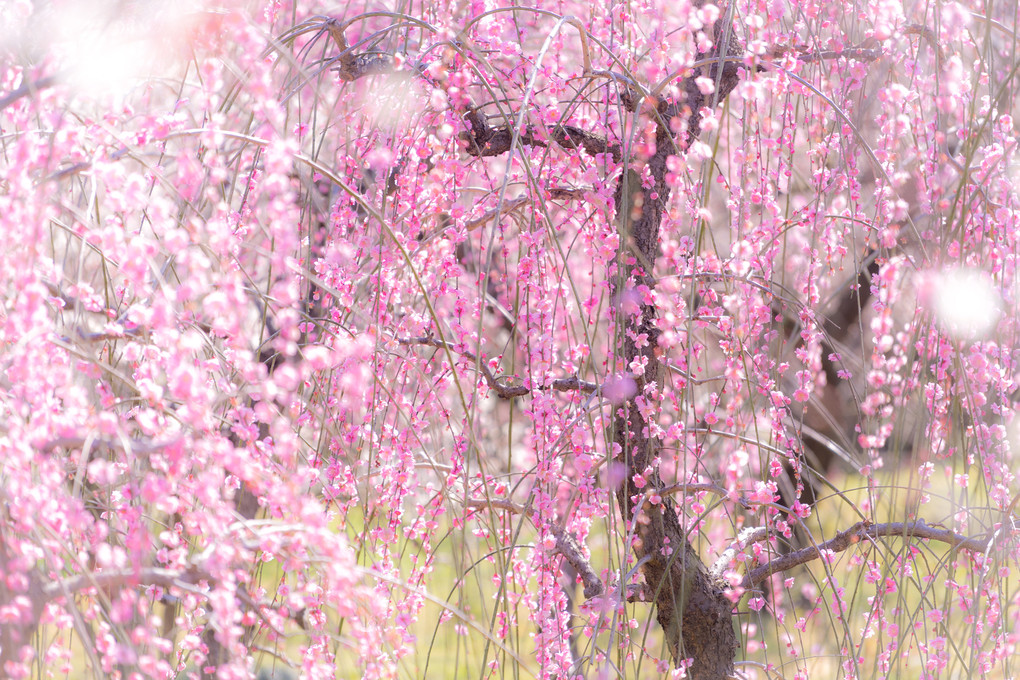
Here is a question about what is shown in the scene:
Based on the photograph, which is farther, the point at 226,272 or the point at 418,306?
the point at 418,306

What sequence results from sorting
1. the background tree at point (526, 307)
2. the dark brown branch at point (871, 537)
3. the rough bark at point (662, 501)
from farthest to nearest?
the rough bark at point (662, 501) → the dark brown branch at point (871, 537) → the background tree at point (526, 307)

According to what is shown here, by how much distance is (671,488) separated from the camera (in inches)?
61.4

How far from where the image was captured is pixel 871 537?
1.48 m

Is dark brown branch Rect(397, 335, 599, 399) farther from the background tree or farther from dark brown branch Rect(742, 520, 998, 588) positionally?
dark brown branch Rect(742, 520, 998, 588)

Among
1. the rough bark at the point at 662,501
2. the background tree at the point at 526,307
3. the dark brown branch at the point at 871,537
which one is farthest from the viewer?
the rough bark at the point at 662,501

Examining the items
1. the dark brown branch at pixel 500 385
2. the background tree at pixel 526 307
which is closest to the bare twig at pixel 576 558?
the background tree at pixel 526 307

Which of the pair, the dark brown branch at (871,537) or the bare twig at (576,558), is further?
the bare twig at (576,558)

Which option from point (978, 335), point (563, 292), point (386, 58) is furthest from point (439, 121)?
point (978, 335)

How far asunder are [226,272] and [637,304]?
0.77 m

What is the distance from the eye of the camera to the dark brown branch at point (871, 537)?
1498 mm

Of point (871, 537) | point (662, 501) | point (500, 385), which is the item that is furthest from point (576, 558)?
point (871, 537)

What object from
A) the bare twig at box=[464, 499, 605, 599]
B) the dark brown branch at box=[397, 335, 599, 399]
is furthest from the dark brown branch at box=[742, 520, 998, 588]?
the dark brown branch at box=[397, 335, 599, 399]

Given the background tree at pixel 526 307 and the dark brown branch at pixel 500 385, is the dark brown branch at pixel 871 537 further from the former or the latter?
the dark brown branch at pixel 500 385

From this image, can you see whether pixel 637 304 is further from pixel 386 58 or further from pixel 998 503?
pixel 998 503
